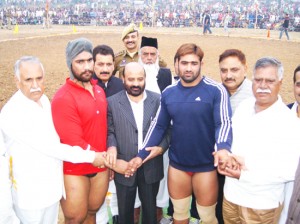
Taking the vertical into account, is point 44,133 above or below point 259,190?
above

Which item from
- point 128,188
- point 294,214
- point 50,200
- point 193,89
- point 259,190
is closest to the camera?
point 294,214

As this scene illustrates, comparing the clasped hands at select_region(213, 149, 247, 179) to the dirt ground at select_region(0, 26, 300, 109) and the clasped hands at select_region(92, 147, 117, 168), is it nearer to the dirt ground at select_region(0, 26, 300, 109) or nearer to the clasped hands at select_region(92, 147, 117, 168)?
the clasped hands at select_region(92, 147, 117, 168)

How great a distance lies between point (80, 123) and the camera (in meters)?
3.84

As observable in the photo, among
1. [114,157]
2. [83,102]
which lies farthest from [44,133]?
[114,157]

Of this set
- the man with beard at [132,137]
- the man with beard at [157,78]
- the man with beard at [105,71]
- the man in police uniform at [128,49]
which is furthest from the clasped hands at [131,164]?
the man in police uniform at [128,49]

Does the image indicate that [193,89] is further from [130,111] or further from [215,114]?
[130,111]

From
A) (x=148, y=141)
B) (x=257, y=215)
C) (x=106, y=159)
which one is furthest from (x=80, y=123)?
(x=257, y=215)

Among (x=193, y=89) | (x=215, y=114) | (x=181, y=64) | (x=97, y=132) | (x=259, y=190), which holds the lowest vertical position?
(x=259, y=190)

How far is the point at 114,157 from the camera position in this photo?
3.95 m

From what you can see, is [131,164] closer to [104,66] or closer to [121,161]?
[121,161]

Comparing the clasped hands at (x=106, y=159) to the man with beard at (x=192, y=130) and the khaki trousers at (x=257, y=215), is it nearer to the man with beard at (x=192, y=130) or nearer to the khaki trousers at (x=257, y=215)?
the man with beard at (x=192, y=130)

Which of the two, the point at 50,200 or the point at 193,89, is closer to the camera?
the point at 50,200

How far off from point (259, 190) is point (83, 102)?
2.13 metres

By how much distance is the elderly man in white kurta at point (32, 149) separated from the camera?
344cm
